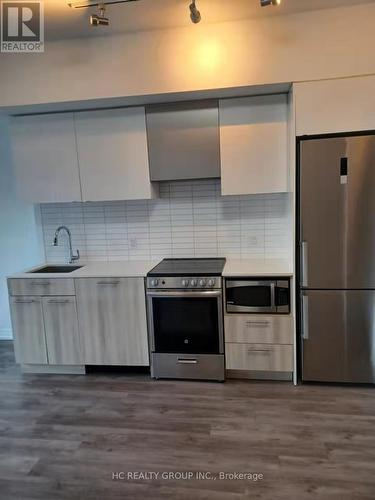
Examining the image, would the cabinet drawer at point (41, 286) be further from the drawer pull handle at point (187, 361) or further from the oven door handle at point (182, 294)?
the drawer pull handle at point (187, 361)

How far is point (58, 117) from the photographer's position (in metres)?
3.18

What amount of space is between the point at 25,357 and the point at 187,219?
6.43 ft

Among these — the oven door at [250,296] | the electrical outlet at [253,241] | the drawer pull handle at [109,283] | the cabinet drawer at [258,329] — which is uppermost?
the electrical outlet at [253,241]

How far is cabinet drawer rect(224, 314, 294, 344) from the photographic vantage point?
2.91 meters

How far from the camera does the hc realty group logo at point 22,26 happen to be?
2385 mm

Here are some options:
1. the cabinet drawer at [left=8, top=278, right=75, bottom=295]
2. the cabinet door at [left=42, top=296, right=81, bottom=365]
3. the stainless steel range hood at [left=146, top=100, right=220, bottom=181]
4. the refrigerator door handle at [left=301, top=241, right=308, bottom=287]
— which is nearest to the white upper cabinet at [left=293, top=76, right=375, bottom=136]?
the stainless steel range hood at [left=146, top=100, right=220, bottom=181]

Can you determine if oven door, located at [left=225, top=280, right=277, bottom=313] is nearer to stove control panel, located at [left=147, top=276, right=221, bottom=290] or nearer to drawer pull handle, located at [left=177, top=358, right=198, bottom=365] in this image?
stove control panel, located at [left=147, top=276, right=221, bottom=290]

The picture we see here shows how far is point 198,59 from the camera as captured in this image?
105 inches

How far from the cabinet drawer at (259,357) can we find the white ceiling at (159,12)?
244 cm

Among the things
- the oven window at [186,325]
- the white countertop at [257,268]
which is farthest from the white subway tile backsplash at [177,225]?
the oven window at [186,325]

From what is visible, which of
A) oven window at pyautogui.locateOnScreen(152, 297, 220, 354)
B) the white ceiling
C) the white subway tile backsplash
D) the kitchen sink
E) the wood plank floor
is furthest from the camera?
the kitchen sink

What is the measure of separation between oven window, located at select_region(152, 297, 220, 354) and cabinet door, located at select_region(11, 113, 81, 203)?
1274 millimetres

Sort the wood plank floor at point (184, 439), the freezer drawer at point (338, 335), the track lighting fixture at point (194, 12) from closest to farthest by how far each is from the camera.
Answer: the wood plank floor at point (184, 439), the track lighting fixture at point (194, 12), the freezer drawer at point (338, 335)

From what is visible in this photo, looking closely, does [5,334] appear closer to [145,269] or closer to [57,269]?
[57,269]
